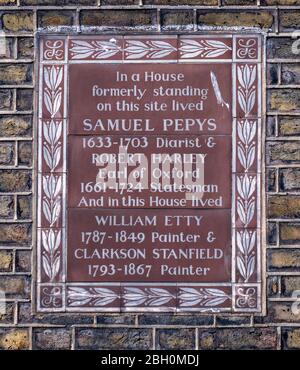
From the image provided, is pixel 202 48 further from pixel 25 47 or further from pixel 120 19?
pixel 25 47

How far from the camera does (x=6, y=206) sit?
16.6 feet

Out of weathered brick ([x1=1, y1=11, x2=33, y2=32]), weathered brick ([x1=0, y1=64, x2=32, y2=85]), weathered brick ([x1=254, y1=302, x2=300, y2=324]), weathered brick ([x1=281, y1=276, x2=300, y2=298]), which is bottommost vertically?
weathered brick ([x1=254, y1=302, x2=300, y2=324])

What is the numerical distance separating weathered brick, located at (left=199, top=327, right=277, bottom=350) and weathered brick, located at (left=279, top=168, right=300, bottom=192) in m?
0.93

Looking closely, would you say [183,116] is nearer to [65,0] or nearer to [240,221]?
[240,221]

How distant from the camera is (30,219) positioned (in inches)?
198

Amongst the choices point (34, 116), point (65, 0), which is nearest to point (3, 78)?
point (34, 116)

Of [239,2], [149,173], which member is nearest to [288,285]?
[149,173]

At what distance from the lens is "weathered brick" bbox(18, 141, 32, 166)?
5.06 meters

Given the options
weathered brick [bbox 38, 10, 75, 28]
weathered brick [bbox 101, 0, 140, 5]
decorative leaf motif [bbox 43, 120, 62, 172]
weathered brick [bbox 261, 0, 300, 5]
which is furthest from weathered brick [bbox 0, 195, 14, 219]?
weathered brick [bbox 261, 0, 300, 5]

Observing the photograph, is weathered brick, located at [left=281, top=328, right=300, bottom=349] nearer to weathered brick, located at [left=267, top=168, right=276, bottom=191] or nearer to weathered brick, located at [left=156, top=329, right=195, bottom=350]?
weathered brick, located at [left=156, top=329, right=195, bottom=350]

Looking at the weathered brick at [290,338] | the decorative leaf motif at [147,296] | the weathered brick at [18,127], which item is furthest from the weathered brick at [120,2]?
the weathered brick at [290,338]

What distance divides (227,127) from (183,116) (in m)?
0.30

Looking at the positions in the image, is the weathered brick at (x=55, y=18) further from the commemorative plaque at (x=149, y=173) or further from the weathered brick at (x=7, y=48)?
the weathered brick at (x=7, y=48)

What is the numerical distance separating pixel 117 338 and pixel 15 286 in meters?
0.75
